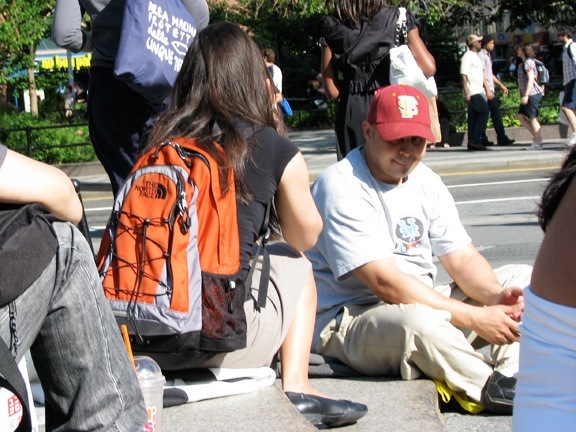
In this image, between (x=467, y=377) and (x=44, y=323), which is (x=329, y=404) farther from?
(x=44, y=323)

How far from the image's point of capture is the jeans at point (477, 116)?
17.1 meters

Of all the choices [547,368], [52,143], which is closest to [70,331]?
[547,368]

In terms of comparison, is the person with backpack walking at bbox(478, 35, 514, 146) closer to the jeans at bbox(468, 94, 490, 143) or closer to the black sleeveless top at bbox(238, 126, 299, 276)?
the jeans at bbox(468, 94, 490, 143)

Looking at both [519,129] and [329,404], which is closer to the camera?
[329,404]

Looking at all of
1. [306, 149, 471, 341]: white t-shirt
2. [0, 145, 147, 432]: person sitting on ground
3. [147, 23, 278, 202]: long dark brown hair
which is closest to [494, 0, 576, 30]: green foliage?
[306, 149, 471, 341]: white t-shirt

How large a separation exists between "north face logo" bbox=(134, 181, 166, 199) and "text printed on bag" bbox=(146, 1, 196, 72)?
1.05 meters

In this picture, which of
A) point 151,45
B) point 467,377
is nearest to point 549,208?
point 467,377

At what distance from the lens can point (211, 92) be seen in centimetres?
390

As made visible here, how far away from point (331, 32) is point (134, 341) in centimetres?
358

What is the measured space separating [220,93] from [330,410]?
4.04ft

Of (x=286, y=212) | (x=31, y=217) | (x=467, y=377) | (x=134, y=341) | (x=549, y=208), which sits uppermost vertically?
(x=549, y=208)

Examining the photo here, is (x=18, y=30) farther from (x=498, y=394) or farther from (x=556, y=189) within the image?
(x=556, y=189)

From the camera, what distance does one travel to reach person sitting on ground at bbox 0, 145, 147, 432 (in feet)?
8.94

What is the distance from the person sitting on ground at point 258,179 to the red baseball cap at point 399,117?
0.67 metres
